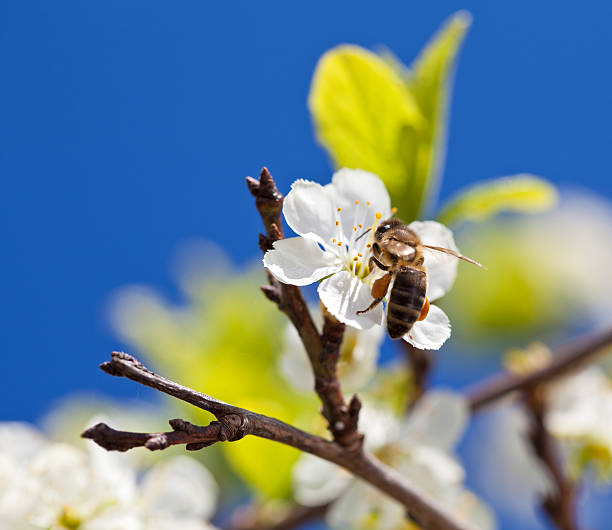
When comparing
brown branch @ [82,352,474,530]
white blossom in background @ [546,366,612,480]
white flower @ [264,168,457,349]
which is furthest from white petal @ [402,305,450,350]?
white blossom in background @ [546,366,612,480]

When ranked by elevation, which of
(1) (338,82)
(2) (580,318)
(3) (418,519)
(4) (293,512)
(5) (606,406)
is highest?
(2) (580,318)

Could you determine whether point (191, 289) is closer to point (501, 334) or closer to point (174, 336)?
point (174, 336)

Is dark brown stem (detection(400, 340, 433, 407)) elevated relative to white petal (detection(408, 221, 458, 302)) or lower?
elevated

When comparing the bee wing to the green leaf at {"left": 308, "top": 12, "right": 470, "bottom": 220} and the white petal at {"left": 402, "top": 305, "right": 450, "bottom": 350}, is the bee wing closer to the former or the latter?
the white petal at {"left": 402, "top": 305, "right": 450, "bottom": 350}

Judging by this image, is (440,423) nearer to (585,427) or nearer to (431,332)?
(585,427)

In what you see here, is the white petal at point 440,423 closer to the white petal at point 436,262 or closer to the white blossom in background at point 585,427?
the white blossom in background at point 585,427

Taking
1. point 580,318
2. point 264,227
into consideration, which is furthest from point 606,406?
point 580,318
